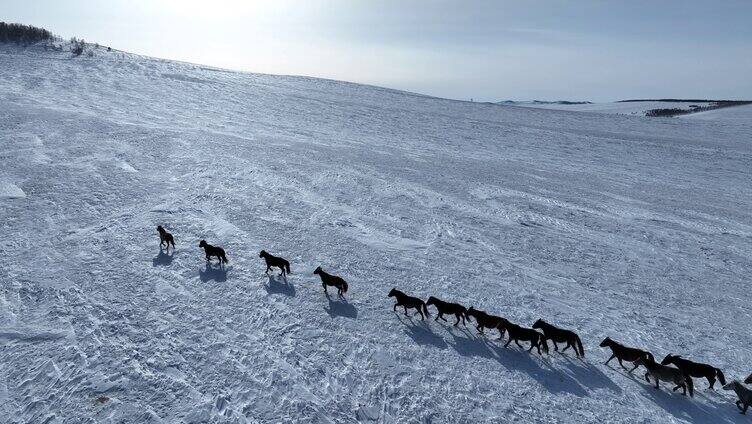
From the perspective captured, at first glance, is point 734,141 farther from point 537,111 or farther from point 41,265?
point 41,265

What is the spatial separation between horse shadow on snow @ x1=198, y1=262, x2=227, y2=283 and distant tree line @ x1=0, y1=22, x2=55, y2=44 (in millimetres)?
45449

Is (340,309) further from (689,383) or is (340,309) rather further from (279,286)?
(689,383)

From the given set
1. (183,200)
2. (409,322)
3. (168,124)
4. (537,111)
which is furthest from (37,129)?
(537,111)

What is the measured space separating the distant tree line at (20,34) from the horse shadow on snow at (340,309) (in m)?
48.0

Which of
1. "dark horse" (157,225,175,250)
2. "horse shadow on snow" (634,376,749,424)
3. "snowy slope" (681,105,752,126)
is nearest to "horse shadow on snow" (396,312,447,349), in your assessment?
"horse shadow on snow" (634,376,749,424)

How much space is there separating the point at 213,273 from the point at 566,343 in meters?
6.87

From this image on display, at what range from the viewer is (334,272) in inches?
383

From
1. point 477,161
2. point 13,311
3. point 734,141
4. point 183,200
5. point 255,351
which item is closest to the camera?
point 255,351

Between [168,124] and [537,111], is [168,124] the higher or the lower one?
the lower one

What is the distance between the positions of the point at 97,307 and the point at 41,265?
7.48 ft

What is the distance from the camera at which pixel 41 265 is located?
28.8 feet

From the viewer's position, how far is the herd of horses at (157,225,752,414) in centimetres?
655

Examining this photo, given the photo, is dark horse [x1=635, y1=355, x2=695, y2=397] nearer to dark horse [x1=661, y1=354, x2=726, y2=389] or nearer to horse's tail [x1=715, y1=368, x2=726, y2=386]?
dark horse [x1=661, y1=354, x2=726, y2=389]

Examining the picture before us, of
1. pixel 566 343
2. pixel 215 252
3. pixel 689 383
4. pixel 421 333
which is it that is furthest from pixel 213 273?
pixel 689 383
